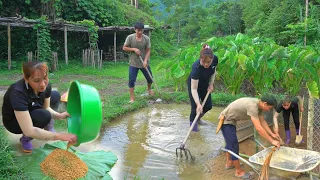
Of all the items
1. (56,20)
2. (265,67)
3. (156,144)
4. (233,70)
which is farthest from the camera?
(56,20)

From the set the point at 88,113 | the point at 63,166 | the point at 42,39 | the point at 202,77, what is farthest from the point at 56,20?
the point at 88,113

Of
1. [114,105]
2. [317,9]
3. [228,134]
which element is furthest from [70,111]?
[317,9]

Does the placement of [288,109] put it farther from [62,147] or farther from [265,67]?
[62,147]

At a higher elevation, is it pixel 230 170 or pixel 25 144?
pixel 25 144

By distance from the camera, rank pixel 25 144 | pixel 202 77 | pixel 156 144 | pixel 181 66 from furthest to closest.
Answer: pixel 181 66
pixel 202 77
pixel 156 144
pixel 25 144

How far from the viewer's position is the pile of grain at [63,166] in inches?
123

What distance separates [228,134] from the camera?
163 inches

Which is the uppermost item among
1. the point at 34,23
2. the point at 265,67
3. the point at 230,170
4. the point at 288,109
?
the point at 34,23

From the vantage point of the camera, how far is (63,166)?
10.5 ft

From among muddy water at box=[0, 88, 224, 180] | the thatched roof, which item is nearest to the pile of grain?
muddy water at box=[0, 88, 224, 180]

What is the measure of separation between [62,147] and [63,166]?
1.87 feet

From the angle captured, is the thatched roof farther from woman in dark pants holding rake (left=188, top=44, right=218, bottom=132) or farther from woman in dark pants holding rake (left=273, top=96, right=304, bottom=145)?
woman in dark pants holding rake (left=273, top=96, right=304, bottom=145)

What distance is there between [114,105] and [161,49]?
1799 cm

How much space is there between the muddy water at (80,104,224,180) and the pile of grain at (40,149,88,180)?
1.89ft
